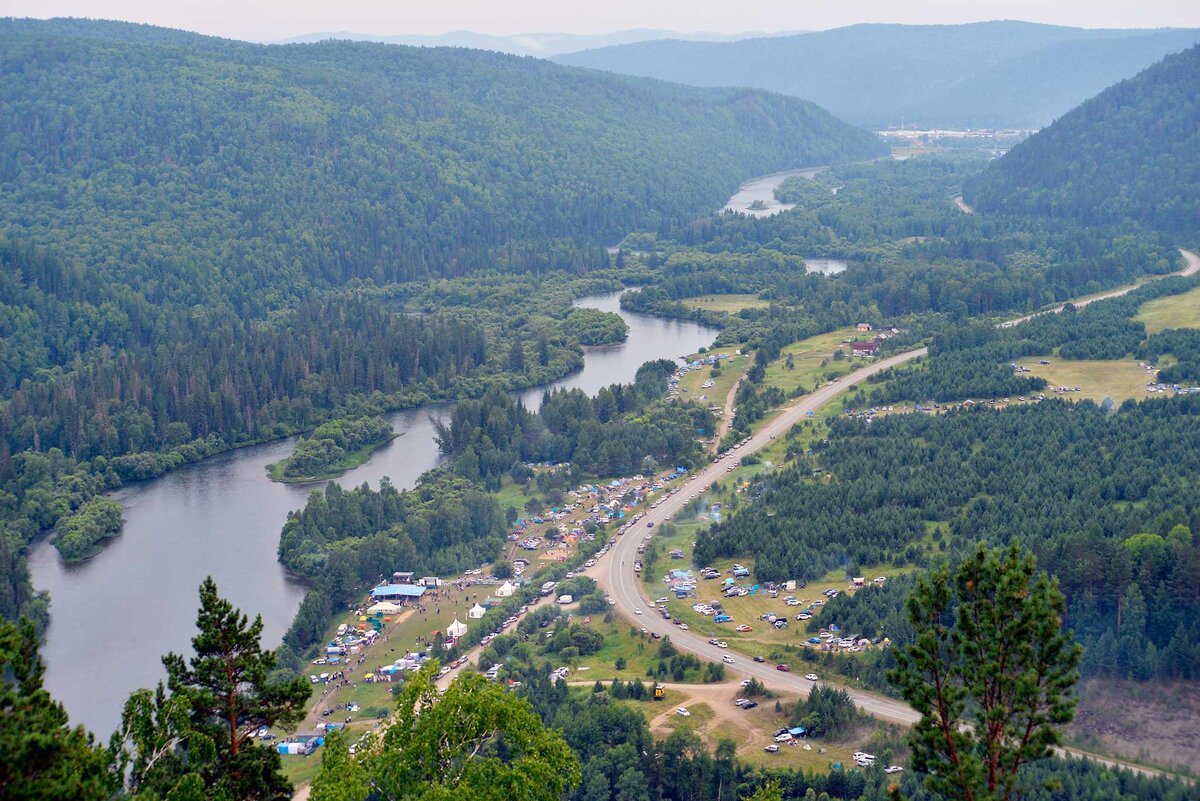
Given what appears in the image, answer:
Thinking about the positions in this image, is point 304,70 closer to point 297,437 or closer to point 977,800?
point 297,437

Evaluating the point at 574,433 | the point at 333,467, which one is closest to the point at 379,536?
the point at 333,467

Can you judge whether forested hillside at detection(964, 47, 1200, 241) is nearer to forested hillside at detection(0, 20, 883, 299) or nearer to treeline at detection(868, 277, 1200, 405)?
treeline at detection(868, 277, 1200, 405)

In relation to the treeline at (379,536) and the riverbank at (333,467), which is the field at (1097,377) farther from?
the riverbank at (333,467)

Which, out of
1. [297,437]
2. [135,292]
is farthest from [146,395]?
[135,292]

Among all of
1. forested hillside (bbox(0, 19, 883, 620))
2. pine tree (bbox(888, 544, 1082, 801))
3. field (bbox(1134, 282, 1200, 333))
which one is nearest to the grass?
forested hillside (bbox(0, 19, 883, 620))

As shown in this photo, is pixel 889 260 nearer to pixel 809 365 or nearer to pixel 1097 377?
pixel 809 365

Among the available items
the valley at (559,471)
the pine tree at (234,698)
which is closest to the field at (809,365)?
the valley at (559,471)
